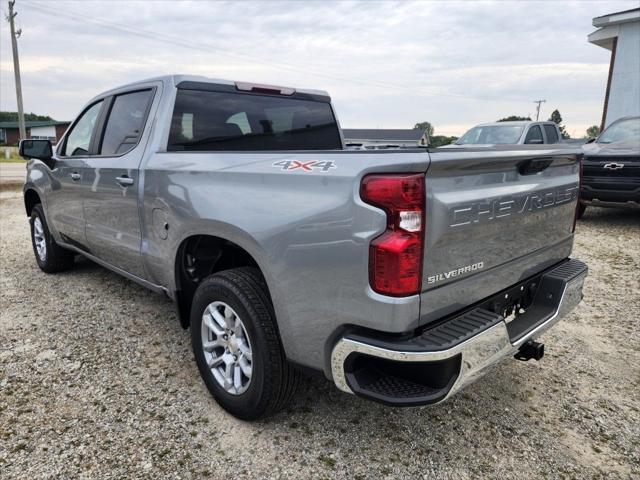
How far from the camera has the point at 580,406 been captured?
2.78 meters

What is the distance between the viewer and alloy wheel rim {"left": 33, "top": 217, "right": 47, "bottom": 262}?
5191 mm

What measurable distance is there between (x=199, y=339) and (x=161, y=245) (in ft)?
2.27

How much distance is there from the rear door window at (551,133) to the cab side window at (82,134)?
388 inches

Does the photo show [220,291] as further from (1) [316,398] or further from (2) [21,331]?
(2) [21,331]

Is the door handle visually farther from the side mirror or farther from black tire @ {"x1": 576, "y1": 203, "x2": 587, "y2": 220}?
black tire @ {"x1": 576, "y1": 203, "x2": 587, "y2": 220}

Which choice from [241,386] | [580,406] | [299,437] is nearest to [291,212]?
[241,386]

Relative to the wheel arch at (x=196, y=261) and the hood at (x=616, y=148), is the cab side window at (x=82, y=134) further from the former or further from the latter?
the hood at (x=616, y=148)

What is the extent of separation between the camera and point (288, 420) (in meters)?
2.61

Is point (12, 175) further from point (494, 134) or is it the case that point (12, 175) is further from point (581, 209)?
point (581, 209)

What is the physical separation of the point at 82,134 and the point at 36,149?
532mm

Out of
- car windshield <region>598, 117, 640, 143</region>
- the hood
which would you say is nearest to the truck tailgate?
the hood

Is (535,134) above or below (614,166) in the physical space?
above

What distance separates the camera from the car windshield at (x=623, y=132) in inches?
339

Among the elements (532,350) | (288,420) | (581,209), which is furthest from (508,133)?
A: (288,420)
